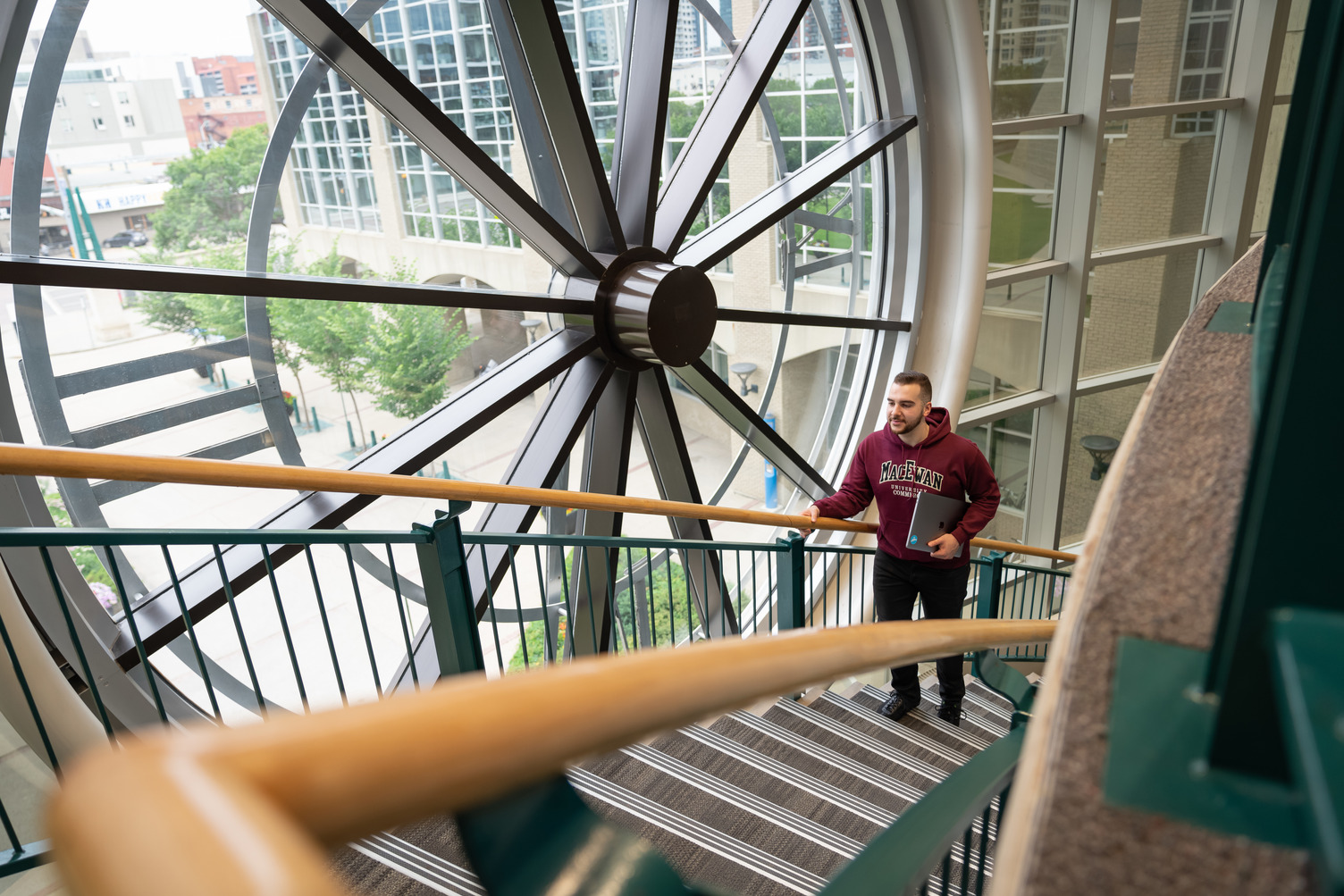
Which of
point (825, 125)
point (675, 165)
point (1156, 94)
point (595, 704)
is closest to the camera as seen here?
point (595, 704)

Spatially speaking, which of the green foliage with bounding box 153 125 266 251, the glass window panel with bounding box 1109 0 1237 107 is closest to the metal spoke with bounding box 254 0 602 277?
the green foliage with bounding box 153 125 266 251

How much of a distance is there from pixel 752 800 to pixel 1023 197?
7.46 m

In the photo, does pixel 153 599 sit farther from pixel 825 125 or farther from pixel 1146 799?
pixel 825 125

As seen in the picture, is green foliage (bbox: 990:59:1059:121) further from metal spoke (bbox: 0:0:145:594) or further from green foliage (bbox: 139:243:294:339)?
metal spoke (bbox: 0:0:145:594)

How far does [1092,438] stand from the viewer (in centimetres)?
1037

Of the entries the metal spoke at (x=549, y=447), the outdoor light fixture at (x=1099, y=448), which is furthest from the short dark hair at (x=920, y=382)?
Answer: the outdoor light fixture at (x=1099, y=448)

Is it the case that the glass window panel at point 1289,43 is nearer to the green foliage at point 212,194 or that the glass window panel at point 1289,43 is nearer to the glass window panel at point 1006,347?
the glass window panel at point 1006,347

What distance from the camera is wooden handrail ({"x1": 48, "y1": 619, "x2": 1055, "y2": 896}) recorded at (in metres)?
0.36

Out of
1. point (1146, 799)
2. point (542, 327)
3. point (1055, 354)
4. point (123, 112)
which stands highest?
point (123, 112)

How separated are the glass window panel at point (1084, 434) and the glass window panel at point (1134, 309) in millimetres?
349

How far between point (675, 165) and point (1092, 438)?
23.8 feet

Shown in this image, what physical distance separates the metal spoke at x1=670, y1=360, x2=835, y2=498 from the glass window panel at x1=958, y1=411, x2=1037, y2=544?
410cm

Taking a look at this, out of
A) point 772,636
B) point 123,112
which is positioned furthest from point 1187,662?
point 123,112

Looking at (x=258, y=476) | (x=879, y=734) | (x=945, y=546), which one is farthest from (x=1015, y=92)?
(x=258, y=476)
